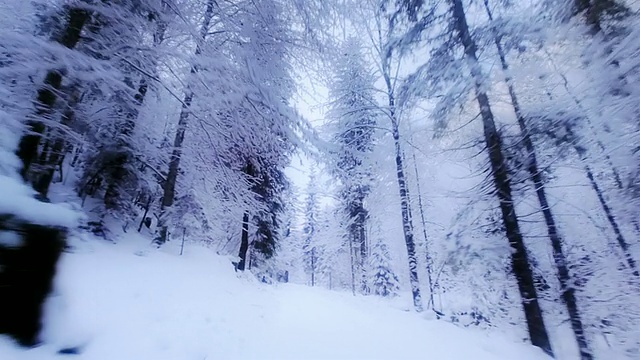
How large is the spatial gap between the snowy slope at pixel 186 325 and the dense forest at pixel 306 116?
0.67 meters

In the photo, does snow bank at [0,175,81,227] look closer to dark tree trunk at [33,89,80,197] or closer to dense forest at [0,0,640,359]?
dense forest at [0,0,640,359]

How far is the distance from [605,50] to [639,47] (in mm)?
250

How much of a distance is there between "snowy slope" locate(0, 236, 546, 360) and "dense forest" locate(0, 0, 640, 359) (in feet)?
2.19

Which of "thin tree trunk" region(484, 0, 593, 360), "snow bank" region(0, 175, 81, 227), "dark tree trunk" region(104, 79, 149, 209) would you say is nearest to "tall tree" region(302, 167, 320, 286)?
"dark tree trunk" region(104, 79, 149, 209)

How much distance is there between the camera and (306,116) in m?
4.98

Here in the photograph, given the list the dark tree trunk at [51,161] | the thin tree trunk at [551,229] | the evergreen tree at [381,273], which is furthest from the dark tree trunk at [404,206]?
the dark tree trunk at [51,161]

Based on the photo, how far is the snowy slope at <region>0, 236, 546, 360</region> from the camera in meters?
2.75

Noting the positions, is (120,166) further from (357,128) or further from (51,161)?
(357,128)

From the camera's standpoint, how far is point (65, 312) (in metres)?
2.55

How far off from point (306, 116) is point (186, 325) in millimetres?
3830

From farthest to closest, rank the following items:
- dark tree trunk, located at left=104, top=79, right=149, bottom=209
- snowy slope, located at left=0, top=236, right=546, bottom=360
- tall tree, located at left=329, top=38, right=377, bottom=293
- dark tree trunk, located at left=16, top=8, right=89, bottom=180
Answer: tall tree, located at left=329, top=38, right=377, bottom=293, dark tree trunk, located at left=104, top=79, right=149, bottom=209, dark tree trunk, located at left=16, top=8, right=89, bottom=180, snowy slope, located at left=0, top=236, right=546, bottom=360

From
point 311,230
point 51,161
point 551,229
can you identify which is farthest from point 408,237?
point 311,230

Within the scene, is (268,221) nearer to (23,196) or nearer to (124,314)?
(124,314)

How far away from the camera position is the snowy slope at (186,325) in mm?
2748
